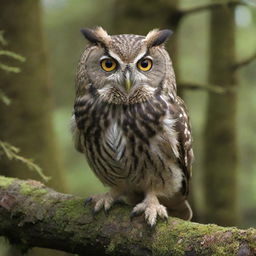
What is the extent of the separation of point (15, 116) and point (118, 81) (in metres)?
1.82

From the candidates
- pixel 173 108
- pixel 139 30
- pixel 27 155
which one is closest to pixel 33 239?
pixel 173 108

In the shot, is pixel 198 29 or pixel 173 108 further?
pixel 198 29

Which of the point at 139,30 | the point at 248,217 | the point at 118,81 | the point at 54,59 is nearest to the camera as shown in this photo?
the point at 118,81

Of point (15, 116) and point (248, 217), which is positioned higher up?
point (15, 116)

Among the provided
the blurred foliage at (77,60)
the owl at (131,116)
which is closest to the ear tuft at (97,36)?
the owl at (131,116)

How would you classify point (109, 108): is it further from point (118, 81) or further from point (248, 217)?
point (248, 217)

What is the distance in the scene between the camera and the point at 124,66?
3566 millimetres

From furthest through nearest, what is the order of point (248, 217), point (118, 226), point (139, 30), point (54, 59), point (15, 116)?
point (248, 217) → point (54, 59) → point (139, 30) → point (15, 116) → point (118, 226)

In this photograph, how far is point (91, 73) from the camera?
3820 millimetres

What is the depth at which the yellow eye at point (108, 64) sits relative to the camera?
12.0ft

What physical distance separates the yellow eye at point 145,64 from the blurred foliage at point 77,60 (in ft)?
17.0

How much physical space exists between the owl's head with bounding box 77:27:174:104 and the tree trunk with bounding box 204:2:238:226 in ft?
8.79

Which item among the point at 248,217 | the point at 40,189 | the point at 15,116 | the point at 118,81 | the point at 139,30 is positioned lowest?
the point at 248,217

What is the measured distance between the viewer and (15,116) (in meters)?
5.16
